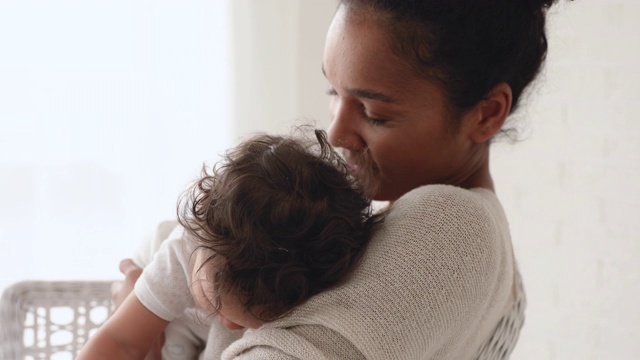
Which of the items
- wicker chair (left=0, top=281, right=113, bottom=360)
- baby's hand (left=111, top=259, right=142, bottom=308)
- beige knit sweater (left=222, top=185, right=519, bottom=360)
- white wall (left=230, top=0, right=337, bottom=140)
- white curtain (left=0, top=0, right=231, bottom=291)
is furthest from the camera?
white wall (left=230, top=0, right=337, bottom=140)

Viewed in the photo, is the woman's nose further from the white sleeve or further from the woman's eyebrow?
the white sleeve

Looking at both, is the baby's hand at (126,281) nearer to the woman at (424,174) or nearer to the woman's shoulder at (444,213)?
the woman at (424,174)

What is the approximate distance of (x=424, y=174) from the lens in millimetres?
1258

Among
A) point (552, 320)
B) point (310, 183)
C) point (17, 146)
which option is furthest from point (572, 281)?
point (17, 146)

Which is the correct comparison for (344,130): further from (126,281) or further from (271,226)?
(126,281)

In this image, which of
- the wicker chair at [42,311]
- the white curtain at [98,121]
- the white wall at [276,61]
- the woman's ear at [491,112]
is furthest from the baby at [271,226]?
the white wall at [276,61]

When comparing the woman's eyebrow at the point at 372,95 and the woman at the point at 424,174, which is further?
the woman's eyebrow at the point at 372,95

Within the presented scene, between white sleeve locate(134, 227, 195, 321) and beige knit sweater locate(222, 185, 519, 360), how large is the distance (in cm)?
19

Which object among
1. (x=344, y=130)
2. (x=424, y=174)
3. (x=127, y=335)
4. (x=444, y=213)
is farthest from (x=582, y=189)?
(x=127, y=335)

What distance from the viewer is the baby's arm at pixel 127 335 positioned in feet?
3.88

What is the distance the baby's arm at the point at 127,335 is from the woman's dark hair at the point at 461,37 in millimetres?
494

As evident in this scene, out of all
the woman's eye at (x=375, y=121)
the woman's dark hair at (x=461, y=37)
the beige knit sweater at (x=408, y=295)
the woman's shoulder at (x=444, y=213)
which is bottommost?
the beige knit sweater at (x=408, y=295)

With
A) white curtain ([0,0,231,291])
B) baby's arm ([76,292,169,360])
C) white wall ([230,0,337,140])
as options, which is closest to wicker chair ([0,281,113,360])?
baby's arm ([76,292,169,360])

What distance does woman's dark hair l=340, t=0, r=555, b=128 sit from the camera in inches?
44.5
